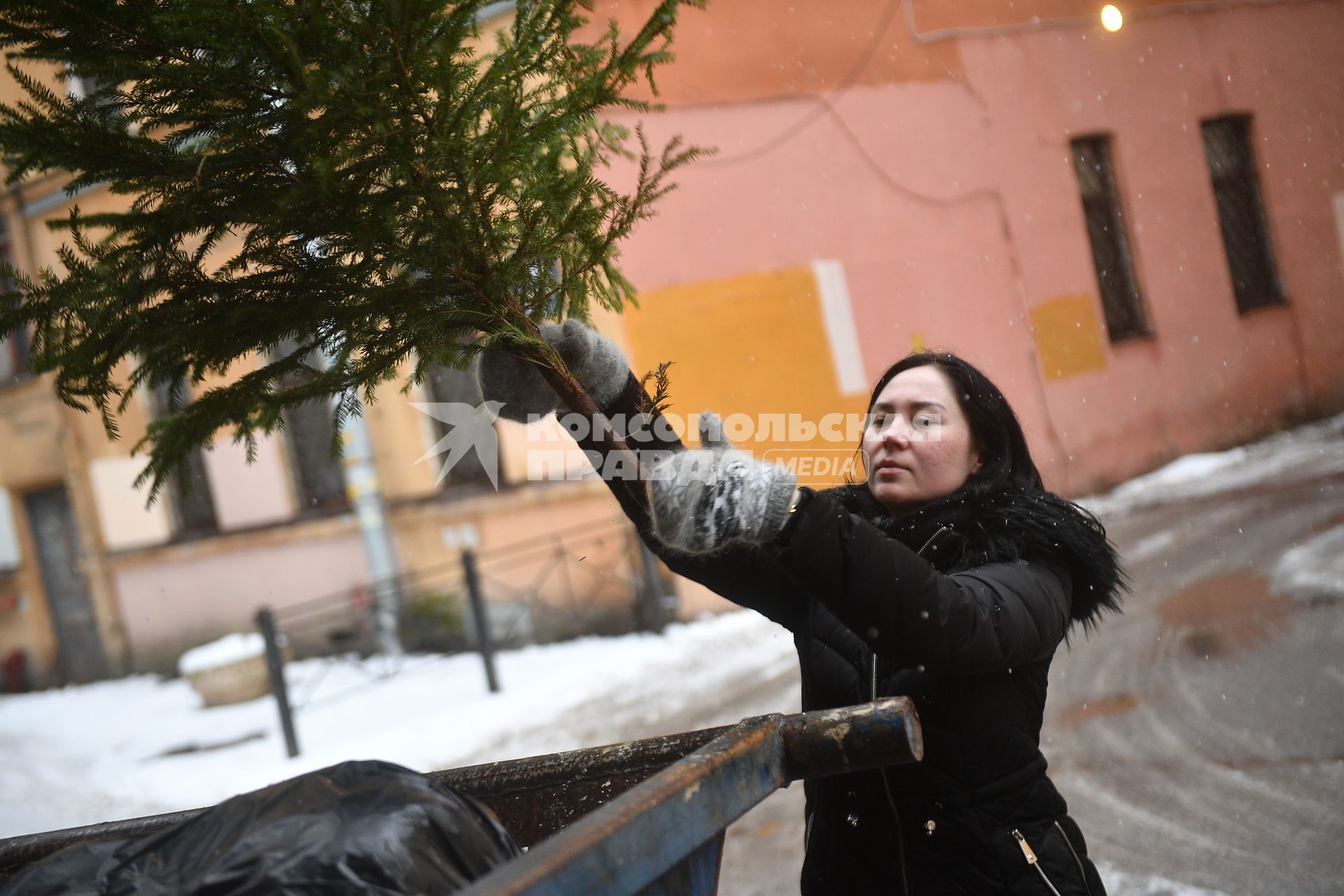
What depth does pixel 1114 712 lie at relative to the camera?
5.11m

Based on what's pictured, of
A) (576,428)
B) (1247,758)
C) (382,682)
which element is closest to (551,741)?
(382,682)

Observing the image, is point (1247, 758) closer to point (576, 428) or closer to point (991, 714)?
point (991, 714)

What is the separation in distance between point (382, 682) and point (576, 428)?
24.4 feet

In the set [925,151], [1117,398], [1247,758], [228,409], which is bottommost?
[1247,758]

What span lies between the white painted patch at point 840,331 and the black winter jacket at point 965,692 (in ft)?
23.4

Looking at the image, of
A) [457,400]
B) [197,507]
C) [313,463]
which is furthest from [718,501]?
[197,507]

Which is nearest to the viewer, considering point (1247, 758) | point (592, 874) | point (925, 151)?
point (592, 874)

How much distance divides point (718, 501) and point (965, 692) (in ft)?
2.14

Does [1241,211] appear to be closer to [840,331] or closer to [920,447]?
[840,331]

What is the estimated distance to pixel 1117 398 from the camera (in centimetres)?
1015

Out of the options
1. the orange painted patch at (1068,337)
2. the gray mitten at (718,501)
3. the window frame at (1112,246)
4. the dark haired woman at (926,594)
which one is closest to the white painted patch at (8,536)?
the orange painted patch at (1068,337)

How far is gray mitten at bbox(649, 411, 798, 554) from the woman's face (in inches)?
20.0

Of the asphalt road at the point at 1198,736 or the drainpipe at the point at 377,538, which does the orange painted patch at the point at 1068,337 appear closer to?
the asphalt road at the point at 1198,736

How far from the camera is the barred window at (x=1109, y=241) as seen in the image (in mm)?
10445
